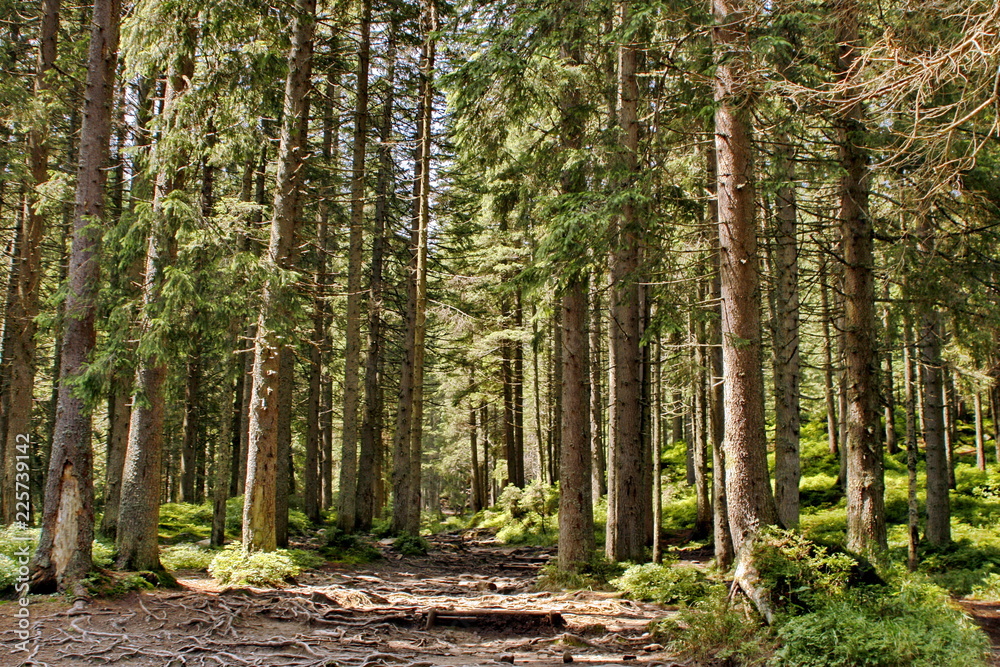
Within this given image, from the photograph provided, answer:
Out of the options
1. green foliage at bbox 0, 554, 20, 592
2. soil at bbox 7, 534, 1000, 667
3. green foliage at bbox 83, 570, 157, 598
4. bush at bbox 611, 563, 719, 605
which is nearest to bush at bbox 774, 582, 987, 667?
soil at bbox 7, 534, 1000, 667

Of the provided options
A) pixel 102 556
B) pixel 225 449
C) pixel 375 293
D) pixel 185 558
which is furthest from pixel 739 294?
pixel 375 293

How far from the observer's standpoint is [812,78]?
7.93 meters

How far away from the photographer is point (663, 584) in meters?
9.04

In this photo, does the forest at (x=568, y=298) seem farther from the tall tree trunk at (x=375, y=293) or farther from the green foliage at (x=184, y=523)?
the tall tree trunk at (x=375, y=293)

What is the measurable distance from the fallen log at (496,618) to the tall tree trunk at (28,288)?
356 inches

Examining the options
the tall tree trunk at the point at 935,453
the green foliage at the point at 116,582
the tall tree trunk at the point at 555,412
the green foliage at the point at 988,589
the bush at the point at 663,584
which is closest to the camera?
the green foliage at the point at 116,582

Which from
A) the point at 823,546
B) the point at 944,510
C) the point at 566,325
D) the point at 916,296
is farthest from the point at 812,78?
the point at 944,510

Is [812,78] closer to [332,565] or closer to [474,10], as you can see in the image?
[474,10]

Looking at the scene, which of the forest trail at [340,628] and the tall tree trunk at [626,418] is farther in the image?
the tall tree trunk at [626,418]

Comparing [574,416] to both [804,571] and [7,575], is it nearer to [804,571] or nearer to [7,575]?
[804,571]

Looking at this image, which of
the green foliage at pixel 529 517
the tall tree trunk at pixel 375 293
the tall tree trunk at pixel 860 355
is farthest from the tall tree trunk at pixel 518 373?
the tall tree trunk at pixel 860 355

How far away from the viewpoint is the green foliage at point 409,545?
15.2 metres

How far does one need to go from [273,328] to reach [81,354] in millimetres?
2569

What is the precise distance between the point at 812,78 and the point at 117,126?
45.9 ft
